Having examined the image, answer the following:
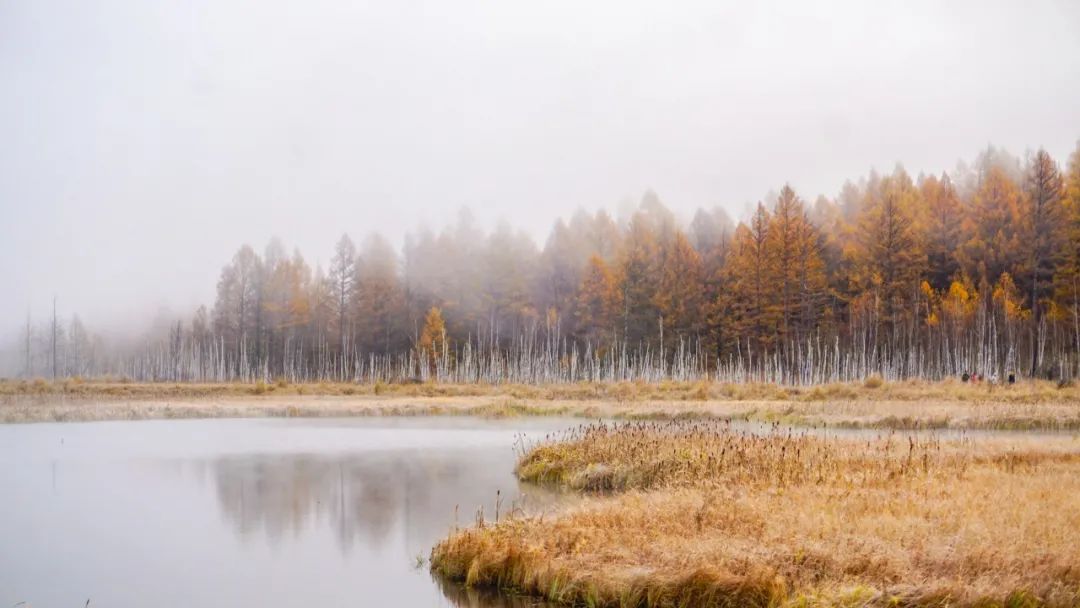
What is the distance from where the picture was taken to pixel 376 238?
84312 millimetres

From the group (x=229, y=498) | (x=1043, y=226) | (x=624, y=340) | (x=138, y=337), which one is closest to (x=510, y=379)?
(x=624, y=340)

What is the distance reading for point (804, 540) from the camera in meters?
10.5

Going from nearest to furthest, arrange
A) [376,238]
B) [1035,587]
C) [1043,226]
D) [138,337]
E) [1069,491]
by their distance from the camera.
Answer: [1035,587] < [1069,491] < [1043,226] < [376,238] < [138,337]

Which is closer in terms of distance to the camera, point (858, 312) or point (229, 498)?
point (229, 498)

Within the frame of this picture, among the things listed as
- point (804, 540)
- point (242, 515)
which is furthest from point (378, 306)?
point (804, 540)

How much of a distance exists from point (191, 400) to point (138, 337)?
77146 mm

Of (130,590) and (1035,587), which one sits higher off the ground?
(1035,587)

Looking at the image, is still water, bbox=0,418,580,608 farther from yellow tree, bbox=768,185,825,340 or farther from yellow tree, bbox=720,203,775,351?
yellow tree, bbox=768,185,825,340

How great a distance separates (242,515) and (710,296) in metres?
55.1

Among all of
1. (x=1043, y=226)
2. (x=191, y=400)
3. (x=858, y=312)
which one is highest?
(x=1043, y=226)

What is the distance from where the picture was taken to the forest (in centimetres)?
5709

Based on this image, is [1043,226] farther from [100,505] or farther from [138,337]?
[138,337]

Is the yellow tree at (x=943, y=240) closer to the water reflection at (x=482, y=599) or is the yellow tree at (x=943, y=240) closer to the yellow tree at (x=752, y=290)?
the yellow tree at (x=752, y=290)

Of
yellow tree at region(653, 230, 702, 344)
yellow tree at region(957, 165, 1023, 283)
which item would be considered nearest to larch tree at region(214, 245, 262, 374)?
yellow tree at region(653, 230, 702, 344)
